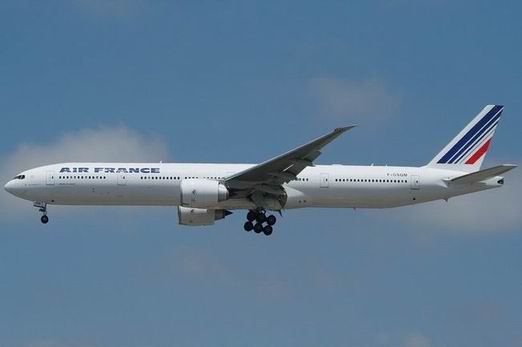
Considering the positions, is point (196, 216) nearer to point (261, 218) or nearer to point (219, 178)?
point (219, 178)

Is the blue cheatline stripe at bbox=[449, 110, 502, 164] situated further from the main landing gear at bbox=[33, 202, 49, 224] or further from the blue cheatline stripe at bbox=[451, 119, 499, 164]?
the main landing gear at bbox=[33, 202, 49, 224]

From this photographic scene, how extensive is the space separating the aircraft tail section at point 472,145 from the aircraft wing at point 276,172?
870cm

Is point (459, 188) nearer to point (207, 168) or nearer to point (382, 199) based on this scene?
point (382, 199)

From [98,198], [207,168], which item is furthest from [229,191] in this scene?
[98,198]

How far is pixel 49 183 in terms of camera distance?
206ft

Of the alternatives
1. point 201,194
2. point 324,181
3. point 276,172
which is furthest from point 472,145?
point 201,194

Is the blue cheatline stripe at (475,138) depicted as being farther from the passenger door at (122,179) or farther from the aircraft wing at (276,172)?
the passenger door at (122,179)

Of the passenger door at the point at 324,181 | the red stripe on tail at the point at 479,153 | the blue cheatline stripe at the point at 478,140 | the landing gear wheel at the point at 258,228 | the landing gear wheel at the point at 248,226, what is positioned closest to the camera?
the passenger door at the point at 324,181

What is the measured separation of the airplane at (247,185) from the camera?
61.9 metres

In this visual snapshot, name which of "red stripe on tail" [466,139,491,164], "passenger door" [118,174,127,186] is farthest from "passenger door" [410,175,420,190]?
"passenger door" [118,174,127,186]

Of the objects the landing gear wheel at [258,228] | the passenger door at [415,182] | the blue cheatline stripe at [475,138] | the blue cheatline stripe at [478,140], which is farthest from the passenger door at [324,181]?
the blue cheatline stripe at [478,140]

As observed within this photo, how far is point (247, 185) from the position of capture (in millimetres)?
62156

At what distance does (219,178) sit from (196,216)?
2636mm

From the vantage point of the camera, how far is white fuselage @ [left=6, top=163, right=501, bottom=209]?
205 feet
